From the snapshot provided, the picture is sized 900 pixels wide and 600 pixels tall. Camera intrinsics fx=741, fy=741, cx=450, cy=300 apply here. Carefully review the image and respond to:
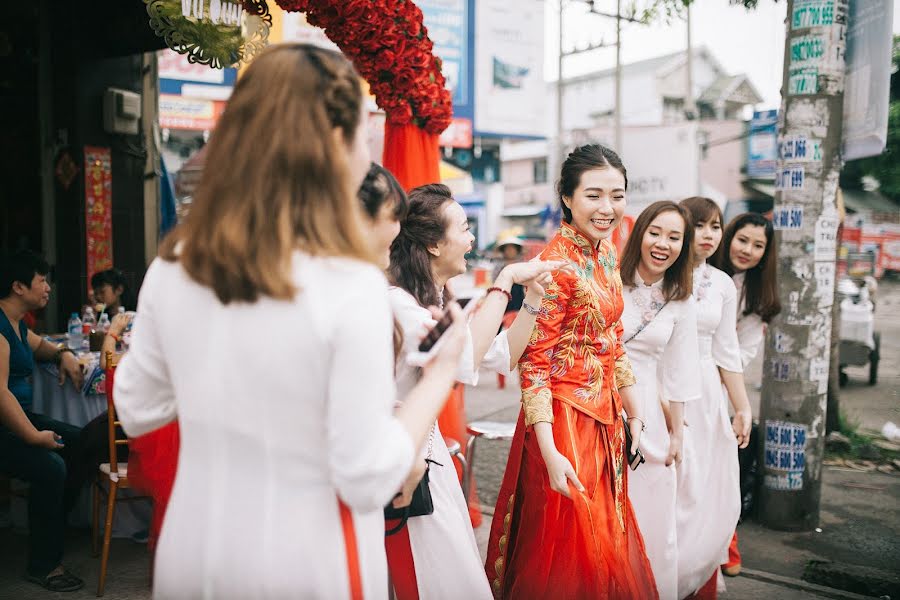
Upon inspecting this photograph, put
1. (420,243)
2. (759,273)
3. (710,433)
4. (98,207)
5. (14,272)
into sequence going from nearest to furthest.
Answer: (420,243), (710,433), (14,272), (759,273), (98,207)

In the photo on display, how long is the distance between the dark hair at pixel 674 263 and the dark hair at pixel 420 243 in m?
1.11

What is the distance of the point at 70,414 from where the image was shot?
4.45 metres

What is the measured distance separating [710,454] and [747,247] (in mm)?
1153

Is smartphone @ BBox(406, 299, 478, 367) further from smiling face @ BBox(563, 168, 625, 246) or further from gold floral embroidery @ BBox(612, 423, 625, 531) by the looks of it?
gold floral embroidery @ BBox(612, 423, 625, 531)

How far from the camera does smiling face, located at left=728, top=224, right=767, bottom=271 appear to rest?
3.98 metres

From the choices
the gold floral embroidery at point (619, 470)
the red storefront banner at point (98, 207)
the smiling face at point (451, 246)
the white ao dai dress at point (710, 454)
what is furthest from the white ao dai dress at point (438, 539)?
the red storefront banner at point (98, 207)

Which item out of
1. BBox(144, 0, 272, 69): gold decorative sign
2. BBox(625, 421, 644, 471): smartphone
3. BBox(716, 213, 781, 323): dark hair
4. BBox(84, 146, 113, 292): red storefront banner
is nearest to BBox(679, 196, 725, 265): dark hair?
BBox(716, 213, 781, 323): dark hair

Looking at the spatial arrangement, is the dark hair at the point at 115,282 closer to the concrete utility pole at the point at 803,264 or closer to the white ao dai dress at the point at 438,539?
the white ao dai dress at the point at 438,539

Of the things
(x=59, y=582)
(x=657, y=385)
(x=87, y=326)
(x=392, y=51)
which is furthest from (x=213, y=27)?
(x=657, y=385)

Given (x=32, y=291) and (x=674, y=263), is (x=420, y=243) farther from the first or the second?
(x=32, y=291)

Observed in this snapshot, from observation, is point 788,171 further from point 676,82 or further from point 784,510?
point 676,82

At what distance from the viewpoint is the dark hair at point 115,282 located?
219 inches

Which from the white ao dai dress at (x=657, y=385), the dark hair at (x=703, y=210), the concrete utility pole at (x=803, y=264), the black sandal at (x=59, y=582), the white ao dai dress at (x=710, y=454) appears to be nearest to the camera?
the white ao dai dress at (x=657, y=385)

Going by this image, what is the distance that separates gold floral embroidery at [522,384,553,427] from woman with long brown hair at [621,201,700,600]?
0.72 m
